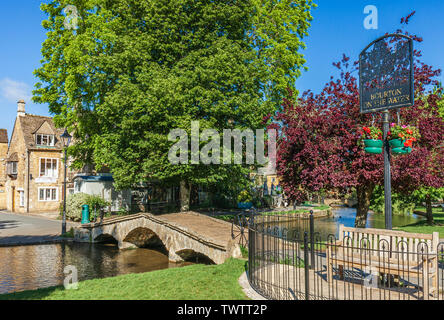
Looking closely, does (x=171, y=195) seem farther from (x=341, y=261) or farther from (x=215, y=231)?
(x=341, y=261)

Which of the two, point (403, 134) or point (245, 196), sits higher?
point (403, 134)

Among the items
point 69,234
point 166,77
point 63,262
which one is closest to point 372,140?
point 166,77

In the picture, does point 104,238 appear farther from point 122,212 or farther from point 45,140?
point 45,140

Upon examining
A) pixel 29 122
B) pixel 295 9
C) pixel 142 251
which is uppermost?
pixel 295 9

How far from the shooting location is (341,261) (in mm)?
7887

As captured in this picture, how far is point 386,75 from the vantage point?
829cm

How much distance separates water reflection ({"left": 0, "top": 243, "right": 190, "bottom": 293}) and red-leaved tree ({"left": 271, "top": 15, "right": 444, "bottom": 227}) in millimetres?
7357

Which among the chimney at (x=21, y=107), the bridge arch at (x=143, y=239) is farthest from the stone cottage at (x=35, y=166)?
the bridge arch at (x=143, y=239)

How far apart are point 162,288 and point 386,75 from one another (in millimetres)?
7388

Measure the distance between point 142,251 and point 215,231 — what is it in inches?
247

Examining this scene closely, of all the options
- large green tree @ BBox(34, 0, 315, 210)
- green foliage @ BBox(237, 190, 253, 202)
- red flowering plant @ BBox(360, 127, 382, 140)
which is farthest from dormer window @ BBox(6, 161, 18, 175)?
red flowering plant @ BBox(360, 127, 382, 140)

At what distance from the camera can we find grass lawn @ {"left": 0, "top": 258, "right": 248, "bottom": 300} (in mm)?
7527
